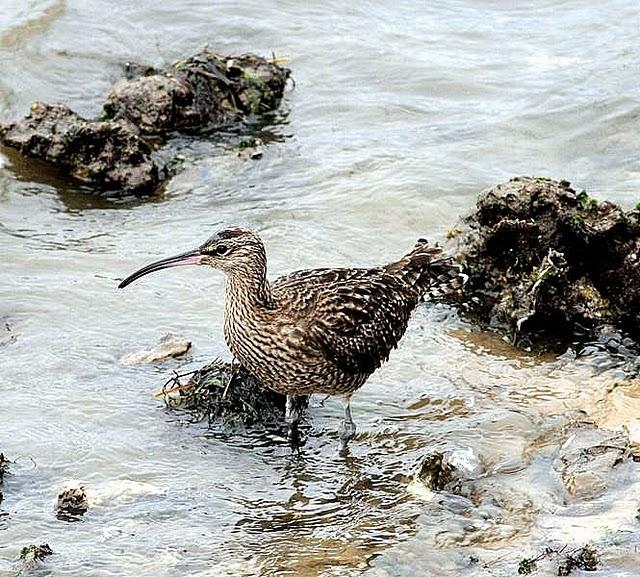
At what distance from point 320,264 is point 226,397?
243cm

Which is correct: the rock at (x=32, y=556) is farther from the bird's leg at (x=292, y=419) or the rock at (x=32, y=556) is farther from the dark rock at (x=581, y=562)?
the dark rock at (x=581, y=562)

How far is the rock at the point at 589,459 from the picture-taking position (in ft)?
23.8

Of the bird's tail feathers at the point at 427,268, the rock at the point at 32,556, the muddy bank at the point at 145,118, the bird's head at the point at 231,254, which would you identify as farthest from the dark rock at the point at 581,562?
the muddy bank at the point at 145,118

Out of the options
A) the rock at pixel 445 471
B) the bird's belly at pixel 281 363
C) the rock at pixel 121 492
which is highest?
the bird's belly at pixel 281 363

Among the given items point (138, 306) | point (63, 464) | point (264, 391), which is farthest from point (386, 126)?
point (63, 464)

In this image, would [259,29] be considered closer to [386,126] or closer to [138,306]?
[386,126]

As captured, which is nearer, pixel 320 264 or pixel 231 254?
pixel 231 254

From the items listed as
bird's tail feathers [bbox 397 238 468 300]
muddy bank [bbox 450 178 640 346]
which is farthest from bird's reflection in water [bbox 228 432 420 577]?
muddy bank [bbox 450 178 640 346]

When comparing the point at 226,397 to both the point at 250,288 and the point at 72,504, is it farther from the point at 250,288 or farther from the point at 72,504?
the point at 72,504

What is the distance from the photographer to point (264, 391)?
8.71 m

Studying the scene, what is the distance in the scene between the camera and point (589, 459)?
7.49 m

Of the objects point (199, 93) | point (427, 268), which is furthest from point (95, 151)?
point (427, 268)

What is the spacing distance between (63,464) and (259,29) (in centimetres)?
912

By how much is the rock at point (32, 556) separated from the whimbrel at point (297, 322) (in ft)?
6.34
